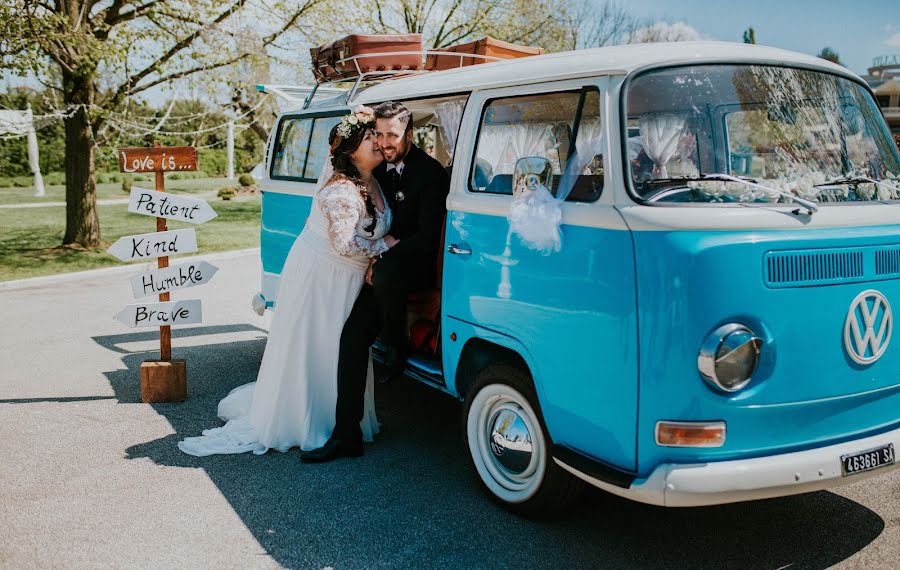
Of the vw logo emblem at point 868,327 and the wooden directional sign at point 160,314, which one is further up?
the vw logo emblem at point 868,327

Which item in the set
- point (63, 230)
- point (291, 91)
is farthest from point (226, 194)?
point (291, 91)

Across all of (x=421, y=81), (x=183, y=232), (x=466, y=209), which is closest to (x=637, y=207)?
(x=466, y=209)

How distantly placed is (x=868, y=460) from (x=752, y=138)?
1535 mm

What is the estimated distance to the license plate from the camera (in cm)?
323

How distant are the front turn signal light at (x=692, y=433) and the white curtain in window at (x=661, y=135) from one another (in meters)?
1.09

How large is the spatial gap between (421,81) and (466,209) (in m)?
1.34

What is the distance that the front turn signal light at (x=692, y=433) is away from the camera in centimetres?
311

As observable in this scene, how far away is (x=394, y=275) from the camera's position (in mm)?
4859

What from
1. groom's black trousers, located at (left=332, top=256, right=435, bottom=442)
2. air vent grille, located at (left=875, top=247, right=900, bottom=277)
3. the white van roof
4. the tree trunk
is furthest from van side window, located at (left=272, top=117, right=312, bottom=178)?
the tree trunk

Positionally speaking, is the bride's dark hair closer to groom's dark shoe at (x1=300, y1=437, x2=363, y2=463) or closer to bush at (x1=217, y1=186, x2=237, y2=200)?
groom's dark shoe at (x1=300, y1=437, x2=363, y2=463)

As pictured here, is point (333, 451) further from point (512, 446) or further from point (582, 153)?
point (582, 153)

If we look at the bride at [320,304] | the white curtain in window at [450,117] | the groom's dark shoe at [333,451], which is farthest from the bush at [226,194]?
the groom's dark shoe at [333,451]

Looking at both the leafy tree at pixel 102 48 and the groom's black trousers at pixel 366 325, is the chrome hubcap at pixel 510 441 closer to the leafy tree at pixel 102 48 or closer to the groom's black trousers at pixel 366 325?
the groom's black trousers at pixel 366 325

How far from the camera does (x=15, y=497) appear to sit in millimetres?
4332
